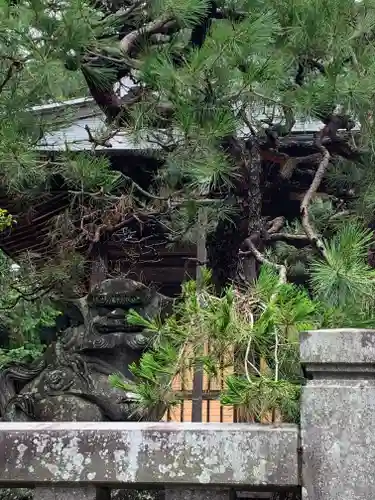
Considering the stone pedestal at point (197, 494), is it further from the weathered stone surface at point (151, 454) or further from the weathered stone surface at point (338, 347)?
the weathered stone surface at point (338, 347)

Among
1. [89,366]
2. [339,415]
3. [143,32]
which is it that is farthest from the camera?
[89,366]

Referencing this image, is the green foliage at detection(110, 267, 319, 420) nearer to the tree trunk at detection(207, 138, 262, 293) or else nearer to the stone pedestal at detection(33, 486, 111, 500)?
the stone pedestal at detection(33, 486, 111, 500)

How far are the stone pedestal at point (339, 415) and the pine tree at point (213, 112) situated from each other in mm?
187

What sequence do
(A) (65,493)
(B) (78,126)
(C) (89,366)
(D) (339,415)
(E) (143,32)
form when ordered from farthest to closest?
(B) (78,126)
(C) (89,366)
(E) (143,32)
(A) (65,493)
(D) (339,415)

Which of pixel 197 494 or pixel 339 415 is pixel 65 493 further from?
pixel 339 415

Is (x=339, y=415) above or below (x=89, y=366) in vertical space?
below

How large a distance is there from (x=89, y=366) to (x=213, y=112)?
166 cm

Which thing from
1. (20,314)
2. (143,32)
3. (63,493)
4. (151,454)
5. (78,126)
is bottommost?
(63,493)

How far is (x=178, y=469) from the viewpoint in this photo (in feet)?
5.67

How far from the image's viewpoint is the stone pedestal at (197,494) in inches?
69.4

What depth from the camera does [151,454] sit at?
68.8 inches

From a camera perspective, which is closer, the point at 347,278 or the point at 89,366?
the point at 347,278

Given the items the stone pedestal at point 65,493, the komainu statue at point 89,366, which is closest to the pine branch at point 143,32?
the komainu statue at point 89,366

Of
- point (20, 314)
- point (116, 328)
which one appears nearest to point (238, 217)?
point (116, 328)
